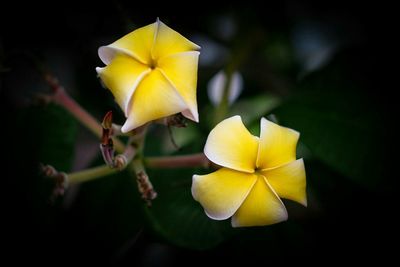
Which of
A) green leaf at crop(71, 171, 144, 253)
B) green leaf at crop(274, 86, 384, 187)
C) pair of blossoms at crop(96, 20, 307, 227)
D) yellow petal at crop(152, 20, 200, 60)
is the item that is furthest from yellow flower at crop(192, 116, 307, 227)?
green leaf at crop(71, 171, 144, 253)

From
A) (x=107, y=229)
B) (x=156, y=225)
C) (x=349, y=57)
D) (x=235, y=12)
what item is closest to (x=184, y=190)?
(x=156, y=225)

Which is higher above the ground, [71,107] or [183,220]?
[71,107]

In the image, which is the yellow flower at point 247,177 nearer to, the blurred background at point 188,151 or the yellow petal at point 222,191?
the yellow petal at point 222,191

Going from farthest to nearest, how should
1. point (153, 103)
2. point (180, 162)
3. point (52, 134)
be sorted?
1. point (52, 134)
2. point (180, 162)
3. point (153, 103)

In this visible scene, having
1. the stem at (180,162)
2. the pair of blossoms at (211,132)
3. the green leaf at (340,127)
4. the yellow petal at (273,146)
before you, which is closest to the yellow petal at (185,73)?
the pair of blossoms at (211,132)

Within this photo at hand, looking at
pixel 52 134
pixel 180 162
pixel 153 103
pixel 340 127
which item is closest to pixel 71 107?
pixel 52 134

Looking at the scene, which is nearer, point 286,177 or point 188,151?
point 286,177

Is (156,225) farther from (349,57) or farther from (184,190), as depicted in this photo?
(349,57)

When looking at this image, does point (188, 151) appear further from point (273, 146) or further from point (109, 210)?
point (273, 146)
